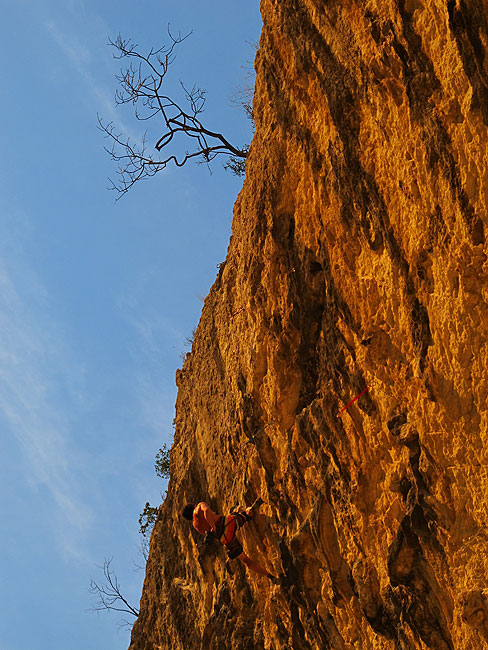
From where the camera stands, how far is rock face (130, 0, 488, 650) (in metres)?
4.98

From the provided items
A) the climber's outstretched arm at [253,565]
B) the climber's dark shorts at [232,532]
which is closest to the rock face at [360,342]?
the climber's outstretched arm at [253,565]

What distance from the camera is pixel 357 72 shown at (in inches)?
240

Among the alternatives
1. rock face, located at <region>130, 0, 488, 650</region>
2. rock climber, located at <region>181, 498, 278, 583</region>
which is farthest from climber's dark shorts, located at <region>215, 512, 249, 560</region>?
rock face, located at <region>130, 0, 488, 650</region>

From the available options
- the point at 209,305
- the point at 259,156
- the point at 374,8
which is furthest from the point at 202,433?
the point at 374,8

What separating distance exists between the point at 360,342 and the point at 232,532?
2.82 m

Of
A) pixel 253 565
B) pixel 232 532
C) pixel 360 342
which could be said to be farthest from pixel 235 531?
pixel 360 342

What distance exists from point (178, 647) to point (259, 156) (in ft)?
19.7

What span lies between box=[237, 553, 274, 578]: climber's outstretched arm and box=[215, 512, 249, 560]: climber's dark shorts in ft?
0.25

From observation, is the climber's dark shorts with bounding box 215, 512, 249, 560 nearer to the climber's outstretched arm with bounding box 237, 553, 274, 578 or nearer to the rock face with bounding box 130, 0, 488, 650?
the climber's outstretched arm with bounding box 237, 553, 274, 578

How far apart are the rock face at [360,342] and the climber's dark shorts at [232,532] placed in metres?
0.29

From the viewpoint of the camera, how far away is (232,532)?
7.83 m

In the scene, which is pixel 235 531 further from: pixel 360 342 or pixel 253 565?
pixel 360 342

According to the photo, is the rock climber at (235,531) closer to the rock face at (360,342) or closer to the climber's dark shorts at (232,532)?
the climber's dark shorts at (232,532)

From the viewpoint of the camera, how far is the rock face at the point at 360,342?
498 cm
